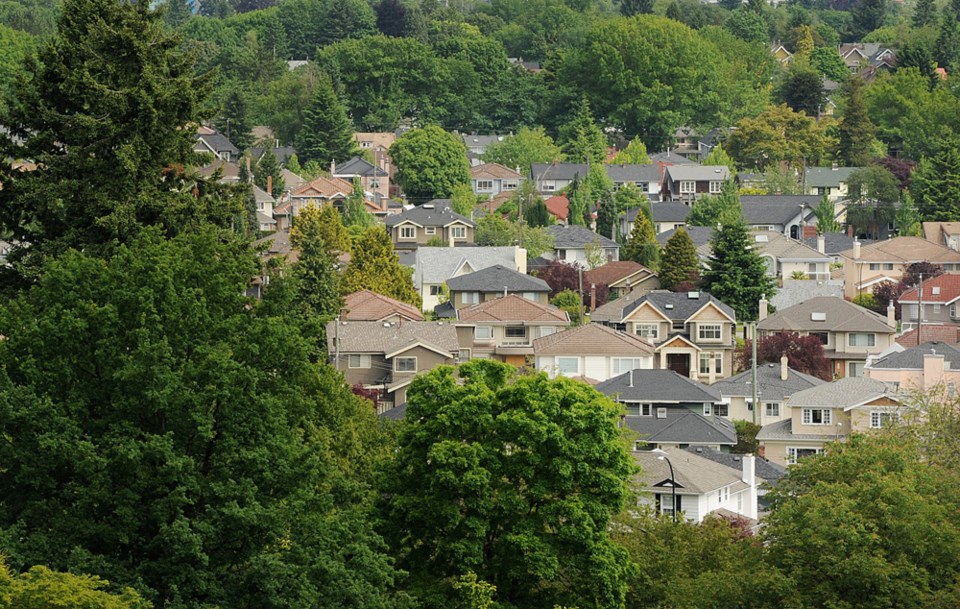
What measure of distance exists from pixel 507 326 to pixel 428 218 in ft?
91.8

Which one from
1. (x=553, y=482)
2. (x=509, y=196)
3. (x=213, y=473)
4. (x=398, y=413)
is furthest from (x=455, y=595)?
(x=509, y=196)

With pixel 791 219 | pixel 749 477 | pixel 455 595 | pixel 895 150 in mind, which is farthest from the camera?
pixel 895 150

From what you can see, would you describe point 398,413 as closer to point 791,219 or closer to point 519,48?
point 791,219

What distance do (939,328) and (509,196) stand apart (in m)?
39.3

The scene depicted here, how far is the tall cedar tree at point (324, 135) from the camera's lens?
118m

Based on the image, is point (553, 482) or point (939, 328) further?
point (939, 328)

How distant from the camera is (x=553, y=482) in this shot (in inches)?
1182

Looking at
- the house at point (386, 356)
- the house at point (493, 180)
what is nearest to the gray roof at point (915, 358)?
the house at point (386, 356)

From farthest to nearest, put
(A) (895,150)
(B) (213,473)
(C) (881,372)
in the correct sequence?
(A) (895,150) → (C) (881,372) → (B) (213,473)

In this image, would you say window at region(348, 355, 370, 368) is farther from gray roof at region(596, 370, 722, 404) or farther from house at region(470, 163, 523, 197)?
house at region(470, 163, 523, 197)

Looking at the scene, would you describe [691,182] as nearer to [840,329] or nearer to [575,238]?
[575,238]

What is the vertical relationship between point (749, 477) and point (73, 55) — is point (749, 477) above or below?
below

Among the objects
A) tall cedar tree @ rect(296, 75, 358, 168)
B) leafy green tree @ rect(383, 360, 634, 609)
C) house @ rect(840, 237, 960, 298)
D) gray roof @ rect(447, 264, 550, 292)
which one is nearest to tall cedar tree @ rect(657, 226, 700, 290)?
gray roof @ rect(447, 264, 550, 292)

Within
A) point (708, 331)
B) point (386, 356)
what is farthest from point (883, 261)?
point (386, 356)
